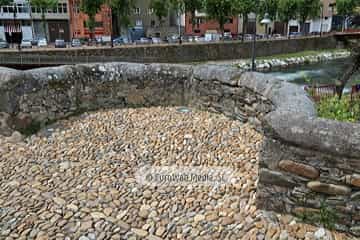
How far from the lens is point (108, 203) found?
126 inches

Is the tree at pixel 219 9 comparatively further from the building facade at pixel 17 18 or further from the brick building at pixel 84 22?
the building facade at pixel 17 18

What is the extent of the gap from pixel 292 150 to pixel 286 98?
4.29 feet

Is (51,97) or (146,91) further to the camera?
(146,91)

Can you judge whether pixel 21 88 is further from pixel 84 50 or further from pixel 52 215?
pixel 84 50

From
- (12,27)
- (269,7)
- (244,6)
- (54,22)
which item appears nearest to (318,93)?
(244,6)

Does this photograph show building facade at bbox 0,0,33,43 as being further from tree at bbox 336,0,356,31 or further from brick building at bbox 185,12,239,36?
tree at bbox 336,0,356,31

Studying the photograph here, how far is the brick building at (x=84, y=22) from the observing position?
1430 inches

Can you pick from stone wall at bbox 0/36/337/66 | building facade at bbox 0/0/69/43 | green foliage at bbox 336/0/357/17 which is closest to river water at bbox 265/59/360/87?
stone wall at bbox 0/36/337/66

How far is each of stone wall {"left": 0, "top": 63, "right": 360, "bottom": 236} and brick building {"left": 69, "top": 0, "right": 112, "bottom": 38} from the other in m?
→ 31.6

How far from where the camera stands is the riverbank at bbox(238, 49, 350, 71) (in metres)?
26.9

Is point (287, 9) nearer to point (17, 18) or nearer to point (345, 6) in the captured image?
point (345, 6)

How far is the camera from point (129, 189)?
3.45m

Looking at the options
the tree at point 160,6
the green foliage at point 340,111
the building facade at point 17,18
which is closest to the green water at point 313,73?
the tree at point 160,6

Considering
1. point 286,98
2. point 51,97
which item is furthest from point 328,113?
point 51,97
